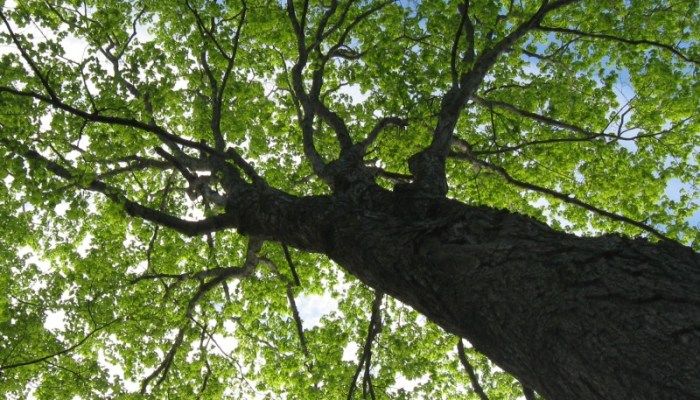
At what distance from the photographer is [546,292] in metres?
3.18

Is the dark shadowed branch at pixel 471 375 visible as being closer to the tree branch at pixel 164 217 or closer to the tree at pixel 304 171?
the tree at pixel 304 171

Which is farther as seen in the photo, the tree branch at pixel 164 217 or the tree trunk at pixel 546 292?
the tree branch at pixel 164 217

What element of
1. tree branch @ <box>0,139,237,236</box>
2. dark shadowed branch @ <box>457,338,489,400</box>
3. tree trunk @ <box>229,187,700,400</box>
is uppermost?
tree branch @ <box>0,139,237,236</box>

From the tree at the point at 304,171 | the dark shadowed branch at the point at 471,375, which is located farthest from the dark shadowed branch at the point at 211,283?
the dark shadowed branch at the point at 471,375

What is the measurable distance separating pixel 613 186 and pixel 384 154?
552 centimetres

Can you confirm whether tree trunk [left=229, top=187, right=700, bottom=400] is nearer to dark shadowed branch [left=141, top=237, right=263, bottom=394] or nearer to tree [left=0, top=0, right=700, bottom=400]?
tree [left=0, top=0, right=700, bottom=400]

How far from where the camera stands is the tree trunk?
2499mm

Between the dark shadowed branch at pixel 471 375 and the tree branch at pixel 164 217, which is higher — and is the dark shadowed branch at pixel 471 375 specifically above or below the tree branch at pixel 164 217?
below

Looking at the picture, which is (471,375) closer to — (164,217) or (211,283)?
(211,283)

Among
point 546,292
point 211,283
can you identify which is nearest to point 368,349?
point 211,283

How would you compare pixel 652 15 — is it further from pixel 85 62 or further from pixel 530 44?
pixel 85 62

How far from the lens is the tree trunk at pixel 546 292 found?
2499 millimetres

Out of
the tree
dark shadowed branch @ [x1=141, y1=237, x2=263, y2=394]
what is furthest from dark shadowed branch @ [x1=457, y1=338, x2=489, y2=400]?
dark shadowed branch @ [x1=141, y1=237, x2=263, y2=394]

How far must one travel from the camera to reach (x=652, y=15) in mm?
11273
